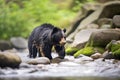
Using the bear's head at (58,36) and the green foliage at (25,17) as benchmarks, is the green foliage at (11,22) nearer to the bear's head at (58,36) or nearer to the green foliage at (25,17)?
the green foliage at (25,17)

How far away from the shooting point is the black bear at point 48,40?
477 inches

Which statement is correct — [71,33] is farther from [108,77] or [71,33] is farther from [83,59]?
[108,77]

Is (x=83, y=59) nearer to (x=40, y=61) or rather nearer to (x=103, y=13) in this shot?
(x=40, y=61)

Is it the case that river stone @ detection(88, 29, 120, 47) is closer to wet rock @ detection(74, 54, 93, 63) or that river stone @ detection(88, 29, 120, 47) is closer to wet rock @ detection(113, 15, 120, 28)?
wet rock @ detection(74, 54, 93, 63)

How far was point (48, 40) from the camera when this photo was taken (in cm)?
1239

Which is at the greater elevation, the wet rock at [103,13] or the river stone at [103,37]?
the wet rock at [103,13]

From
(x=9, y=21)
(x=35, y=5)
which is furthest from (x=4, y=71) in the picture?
(x=35, y=5)

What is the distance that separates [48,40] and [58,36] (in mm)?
420

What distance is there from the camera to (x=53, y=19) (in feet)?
85.6

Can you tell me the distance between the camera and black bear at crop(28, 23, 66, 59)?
12.1 m

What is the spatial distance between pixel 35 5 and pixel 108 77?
16.7 m

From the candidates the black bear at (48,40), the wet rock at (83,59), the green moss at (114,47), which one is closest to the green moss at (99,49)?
the wet rock at (83,59)

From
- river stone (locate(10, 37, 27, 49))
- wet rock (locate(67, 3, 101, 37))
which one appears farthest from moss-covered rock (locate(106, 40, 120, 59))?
river stone (locate(10, 37, 27, 49))

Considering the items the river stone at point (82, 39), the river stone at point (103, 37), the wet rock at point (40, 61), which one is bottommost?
the wet rock at point (40, 61)
